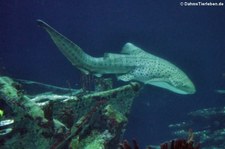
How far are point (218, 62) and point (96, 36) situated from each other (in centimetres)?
824

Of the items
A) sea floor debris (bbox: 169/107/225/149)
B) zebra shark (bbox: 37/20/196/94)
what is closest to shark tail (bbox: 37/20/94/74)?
zebra shark (bbox: 37/20/196/94)

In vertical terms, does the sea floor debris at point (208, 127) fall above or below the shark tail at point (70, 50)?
below

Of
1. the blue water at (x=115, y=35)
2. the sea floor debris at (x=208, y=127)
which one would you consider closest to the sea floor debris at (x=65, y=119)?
the sea floor debris at (x=208, y=127)

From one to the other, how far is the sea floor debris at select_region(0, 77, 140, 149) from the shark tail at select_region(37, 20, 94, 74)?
1547 mm

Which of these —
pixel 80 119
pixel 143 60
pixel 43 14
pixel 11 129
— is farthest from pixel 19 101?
pixel 43 14

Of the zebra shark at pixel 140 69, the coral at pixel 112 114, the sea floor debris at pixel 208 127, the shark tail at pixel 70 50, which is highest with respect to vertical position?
the shark tail at pixel 70 50

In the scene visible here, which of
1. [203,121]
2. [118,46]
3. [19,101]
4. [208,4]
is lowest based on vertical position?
[203,121]

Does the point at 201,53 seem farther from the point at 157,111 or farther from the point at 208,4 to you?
the point at 157,111

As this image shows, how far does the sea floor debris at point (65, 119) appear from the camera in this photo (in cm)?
539

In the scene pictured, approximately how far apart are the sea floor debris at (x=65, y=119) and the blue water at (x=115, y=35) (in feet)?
36.9

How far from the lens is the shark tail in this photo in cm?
742

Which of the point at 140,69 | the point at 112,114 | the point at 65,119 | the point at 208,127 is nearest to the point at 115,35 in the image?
the point at 208,127

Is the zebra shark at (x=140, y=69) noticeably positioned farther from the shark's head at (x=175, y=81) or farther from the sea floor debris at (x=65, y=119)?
the sea floor debris at (x=65, y=119)

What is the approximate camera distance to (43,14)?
20.7 m
